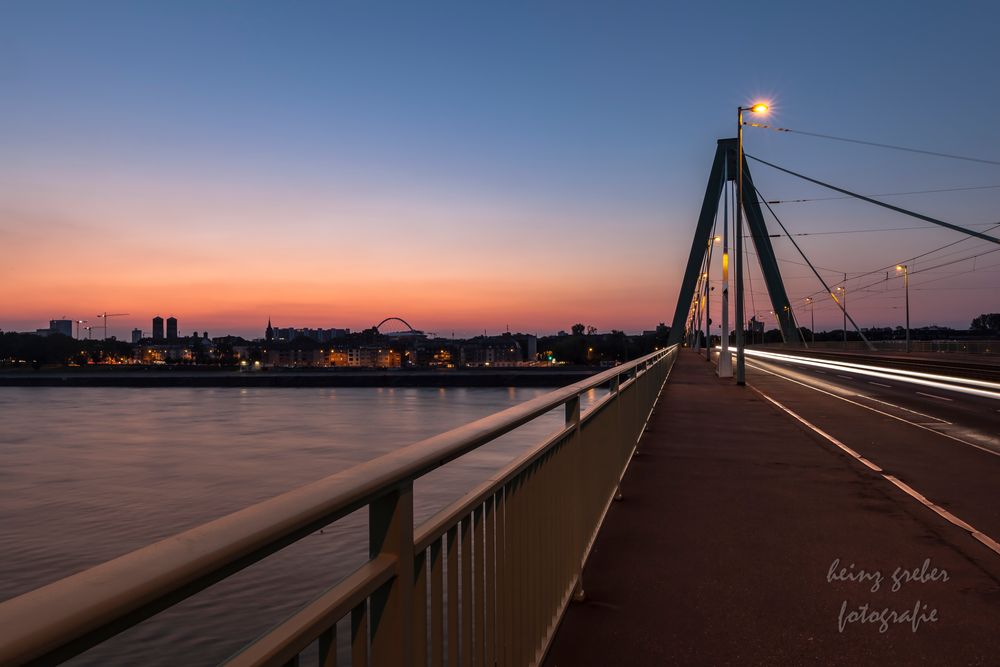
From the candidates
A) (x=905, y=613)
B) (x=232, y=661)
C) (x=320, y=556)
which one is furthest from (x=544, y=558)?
(x=320, y=556)

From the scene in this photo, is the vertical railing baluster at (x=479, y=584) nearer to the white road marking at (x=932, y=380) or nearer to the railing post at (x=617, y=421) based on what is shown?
the railing post at (x=617, y=421)

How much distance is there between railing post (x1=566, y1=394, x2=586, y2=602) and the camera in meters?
4.88

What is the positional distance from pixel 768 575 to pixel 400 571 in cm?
418

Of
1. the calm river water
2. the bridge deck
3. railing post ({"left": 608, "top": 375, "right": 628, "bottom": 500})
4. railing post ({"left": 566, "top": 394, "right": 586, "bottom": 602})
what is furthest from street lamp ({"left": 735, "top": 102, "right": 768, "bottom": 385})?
railing post ({"left": 566, "top": 394, "right": 586, "bottom": 602})

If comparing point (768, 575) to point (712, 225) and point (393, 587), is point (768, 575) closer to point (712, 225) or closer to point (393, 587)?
point (393, 587)

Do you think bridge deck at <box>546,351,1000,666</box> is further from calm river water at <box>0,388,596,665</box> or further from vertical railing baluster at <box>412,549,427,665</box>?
vertical railing baluster at <box>412,549,427,665</box>

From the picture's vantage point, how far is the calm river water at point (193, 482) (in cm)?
1250

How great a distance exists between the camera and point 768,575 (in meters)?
5.40

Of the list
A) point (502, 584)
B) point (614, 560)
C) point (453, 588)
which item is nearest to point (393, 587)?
point (453, 588)

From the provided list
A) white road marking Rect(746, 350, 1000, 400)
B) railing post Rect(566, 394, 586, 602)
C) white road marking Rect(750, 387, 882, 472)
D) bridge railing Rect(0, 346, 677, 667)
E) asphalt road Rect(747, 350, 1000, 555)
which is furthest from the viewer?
white road marking Rect(746, 350, 1000, 400)

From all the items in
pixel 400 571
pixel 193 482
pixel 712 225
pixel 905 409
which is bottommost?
pixel 193 482

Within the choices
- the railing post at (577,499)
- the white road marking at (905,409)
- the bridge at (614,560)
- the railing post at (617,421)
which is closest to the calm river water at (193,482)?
the railing post at (617,421)

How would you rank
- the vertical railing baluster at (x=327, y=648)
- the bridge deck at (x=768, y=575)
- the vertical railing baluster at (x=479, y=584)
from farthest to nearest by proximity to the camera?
the bridge deck at (x=768, y=575)
the vertical railing baluster at (x=479, y=584)
the vertical railing baluster at (x=327, y=648)

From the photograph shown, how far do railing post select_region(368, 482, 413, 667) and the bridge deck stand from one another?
2186 millimetres
